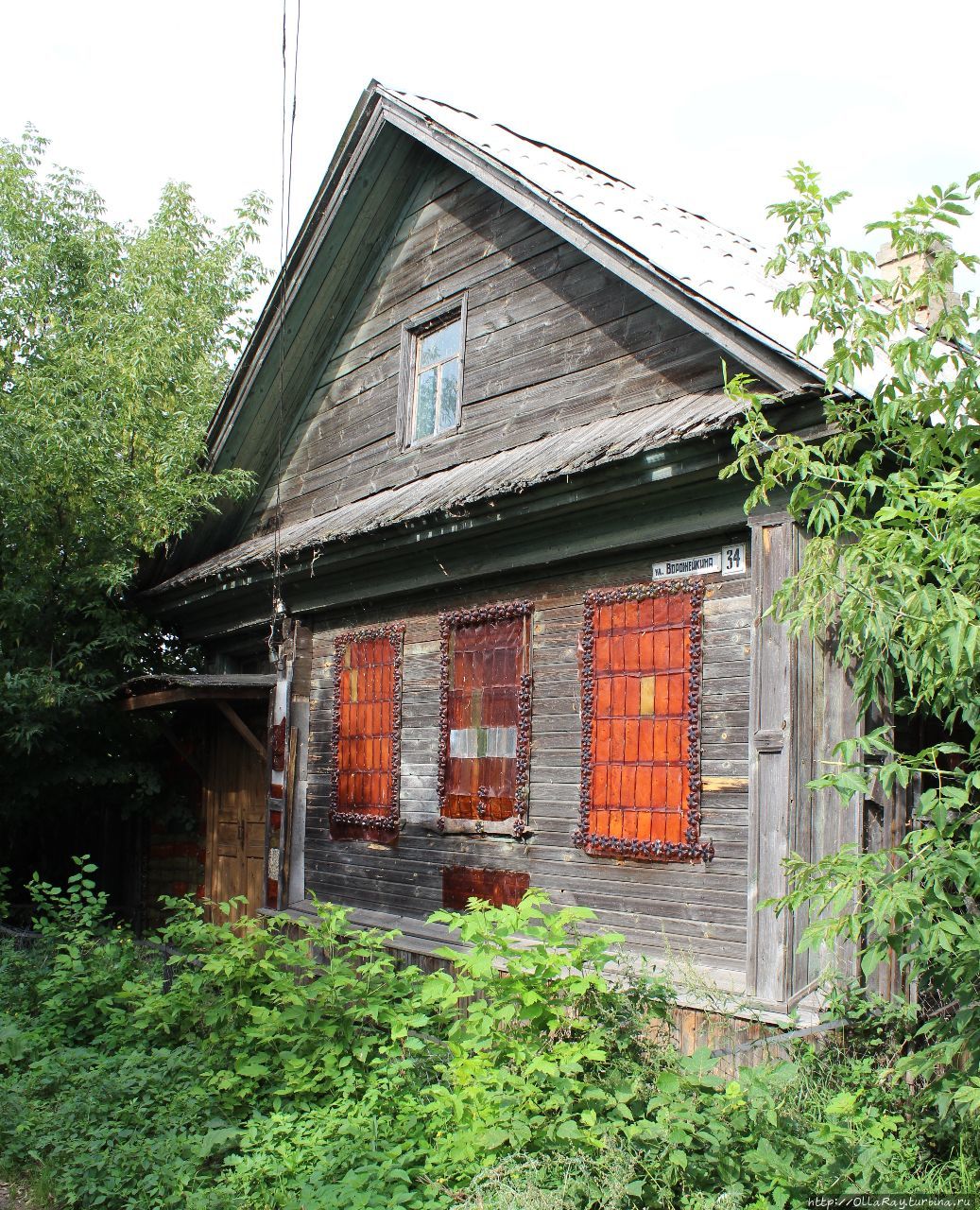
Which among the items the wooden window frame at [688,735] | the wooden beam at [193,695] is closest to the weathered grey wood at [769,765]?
the wooden window frame at [688,735]

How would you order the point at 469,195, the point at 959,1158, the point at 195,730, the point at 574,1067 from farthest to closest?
1. the point at 195,730
2. the point at 469,195
3. the point at 959,1158
4. the point at 574,1067

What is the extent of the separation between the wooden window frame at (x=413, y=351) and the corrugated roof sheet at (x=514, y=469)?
47cm

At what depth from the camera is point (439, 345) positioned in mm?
9500

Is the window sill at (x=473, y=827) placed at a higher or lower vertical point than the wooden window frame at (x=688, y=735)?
lower

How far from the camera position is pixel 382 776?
9.01 meters

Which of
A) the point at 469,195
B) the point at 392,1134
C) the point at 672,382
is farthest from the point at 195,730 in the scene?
the point at 392,1134

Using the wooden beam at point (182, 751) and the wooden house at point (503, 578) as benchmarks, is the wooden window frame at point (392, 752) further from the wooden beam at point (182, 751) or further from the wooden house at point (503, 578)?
the wooden beam at point (182, 751)

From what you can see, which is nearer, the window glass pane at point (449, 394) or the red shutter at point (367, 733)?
the red shutter at point (367, 733)

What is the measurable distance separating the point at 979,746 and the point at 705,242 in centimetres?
490

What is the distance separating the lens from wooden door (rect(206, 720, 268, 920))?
36.5ft

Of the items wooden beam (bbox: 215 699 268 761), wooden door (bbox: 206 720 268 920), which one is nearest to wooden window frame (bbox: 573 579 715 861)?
wooden beam (bbox: 215 699 268 761)

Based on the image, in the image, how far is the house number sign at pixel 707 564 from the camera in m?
6.43

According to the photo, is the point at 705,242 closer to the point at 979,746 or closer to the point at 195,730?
the point at 979,746

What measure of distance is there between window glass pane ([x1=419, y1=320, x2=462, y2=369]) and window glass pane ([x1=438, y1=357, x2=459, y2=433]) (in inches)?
4.2
